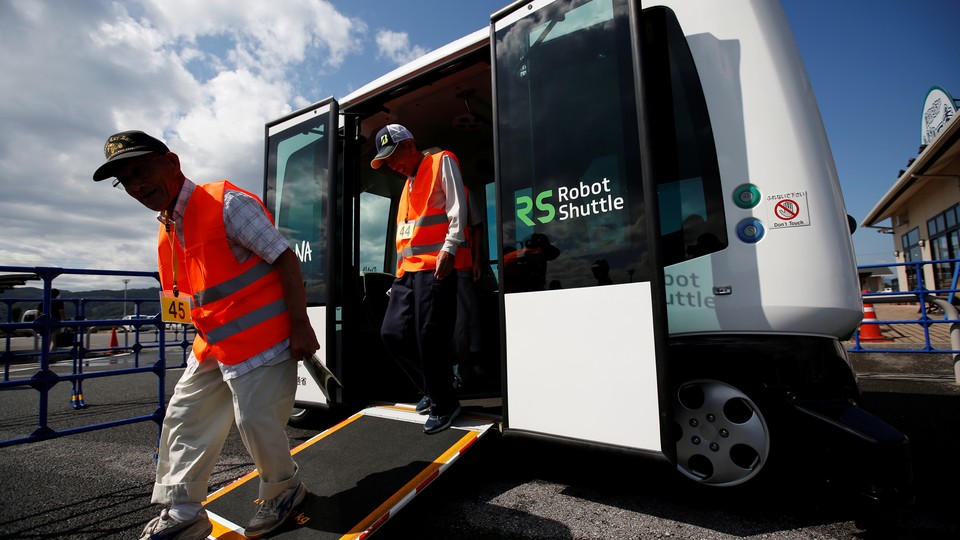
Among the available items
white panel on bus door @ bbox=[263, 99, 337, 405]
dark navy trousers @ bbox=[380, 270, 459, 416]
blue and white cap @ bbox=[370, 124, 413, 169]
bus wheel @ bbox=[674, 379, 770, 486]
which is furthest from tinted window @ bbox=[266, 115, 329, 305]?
bus wheel @ bbox=[674, 379, 770, 486]

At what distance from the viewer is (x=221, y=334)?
1820 mm

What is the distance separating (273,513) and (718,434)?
6.62 ft

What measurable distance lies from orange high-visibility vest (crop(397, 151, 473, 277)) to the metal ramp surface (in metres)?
1.01

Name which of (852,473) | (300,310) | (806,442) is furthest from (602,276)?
(300,310)

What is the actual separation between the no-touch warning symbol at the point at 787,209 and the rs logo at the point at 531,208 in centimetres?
101

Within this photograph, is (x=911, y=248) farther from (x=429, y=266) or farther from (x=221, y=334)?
(x=221, y=334)

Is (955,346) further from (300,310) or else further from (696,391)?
(300,310)

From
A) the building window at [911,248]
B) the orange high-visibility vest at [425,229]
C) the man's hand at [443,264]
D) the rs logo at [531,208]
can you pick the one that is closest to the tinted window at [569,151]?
the rs logo at [531,208]

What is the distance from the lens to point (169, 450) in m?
1.86

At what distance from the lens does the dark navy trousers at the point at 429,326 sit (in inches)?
107

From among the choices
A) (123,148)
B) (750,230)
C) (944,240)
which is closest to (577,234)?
(750,230)

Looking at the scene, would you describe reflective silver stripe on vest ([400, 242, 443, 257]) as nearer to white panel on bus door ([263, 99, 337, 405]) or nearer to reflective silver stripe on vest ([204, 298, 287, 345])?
white panel on bus door ([263, 99, 337, 405])

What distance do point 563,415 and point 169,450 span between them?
1751 mm

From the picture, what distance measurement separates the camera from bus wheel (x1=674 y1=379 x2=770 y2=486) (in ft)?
6.46
